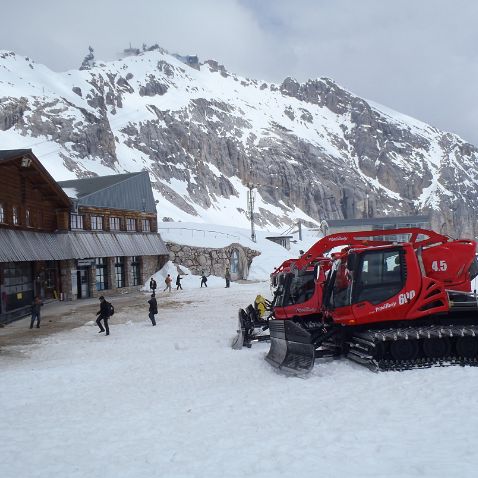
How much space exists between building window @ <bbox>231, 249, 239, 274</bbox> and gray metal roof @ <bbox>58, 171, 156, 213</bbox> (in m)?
8.00

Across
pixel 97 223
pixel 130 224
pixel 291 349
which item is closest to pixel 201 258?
pixel 130 224

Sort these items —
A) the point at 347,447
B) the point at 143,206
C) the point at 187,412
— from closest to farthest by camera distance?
the point at 347,447
the point at 187,412
the point at 143,206

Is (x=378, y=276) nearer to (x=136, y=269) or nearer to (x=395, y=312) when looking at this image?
(x=395, y=312)

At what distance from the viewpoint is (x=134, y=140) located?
435ft

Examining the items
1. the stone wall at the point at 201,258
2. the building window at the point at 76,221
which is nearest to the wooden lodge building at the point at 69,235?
the building window at the point at 76,221

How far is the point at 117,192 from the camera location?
1491 inches

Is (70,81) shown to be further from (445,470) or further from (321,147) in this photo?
(445,470)

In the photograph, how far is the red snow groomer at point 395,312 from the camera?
10.5 metres

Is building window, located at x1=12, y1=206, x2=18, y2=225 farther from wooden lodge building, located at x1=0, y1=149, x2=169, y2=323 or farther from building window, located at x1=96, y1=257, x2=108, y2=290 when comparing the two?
building window, located at x1=96, y1=257, x2=108, y2=290

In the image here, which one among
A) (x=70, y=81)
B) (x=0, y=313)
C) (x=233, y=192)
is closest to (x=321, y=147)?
(x=233, y=192)

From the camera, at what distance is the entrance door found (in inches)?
1336

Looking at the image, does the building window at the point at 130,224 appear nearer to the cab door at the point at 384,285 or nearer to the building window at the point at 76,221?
the building window at the point at 76,221

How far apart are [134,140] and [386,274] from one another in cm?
12843

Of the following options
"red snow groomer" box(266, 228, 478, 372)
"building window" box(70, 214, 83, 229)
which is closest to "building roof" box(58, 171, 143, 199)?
"building window" box(70, 214, 83, 229)
